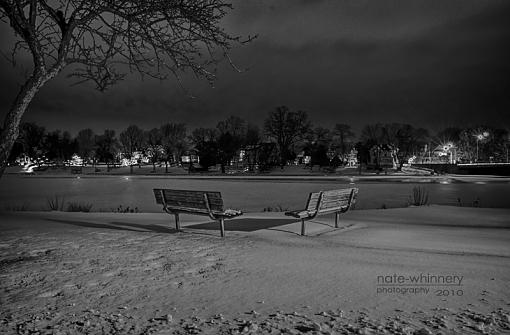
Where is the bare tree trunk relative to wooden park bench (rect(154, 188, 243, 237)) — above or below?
above

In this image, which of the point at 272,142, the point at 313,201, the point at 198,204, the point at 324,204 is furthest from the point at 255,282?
the point at 272,142

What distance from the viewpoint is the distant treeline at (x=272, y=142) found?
76.9m

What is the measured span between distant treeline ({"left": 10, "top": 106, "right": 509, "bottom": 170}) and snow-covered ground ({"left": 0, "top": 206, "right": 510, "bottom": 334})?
5776 centimetres

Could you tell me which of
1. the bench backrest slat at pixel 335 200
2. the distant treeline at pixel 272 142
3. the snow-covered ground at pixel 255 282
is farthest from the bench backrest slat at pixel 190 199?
the distant treeline at pixel 272 142

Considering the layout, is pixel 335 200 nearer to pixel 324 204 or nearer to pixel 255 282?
pixel 324 204

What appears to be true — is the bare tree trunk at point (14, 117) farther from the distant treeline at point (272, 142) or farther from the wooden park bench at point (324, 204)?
the distant treeline at point (272, 142)

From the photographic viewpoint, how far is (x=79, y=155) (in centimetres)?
14775

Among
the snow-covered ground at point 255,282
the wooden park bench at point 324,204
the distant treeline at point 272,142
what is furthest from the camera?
the distant treeline at point 272,142

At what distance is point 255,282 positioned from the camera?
213 inches

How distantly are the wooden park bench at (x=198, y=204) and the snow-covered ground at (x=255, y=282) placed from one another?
51 centimetres

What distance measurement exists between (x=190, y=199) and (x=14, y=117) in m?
4.02

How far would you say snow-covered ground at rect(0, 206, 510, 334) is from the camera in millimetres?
4090

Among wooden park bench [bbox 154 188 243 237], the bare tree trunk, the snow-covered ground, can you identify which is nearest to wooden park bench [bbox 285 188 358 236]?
the snow-covered ground

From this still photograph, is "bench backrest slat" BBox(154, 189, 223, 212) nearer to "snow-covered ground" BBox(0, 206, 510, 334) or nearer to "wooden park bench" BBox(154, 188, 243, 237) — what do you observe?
"wooden park bench" BBox(154, 188, 243, 237)
